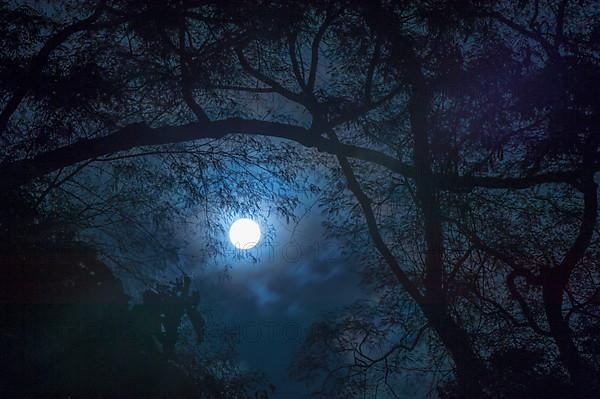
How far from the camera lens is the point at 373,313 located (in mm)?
5500

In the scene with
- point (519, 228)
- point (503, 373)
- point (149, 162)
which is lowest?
point (503, 373)

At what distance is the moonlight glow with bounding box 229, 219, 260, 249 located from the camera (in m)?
5.61

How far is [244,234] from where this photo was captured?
18.7 feet

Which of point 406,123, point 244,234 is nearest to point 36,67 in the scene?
point 244,234

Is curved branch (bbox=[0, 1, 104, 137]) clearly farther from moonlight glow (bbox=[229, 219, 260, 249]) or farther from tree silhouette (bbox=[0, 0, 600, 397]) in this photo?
moonlight glow (bbox=[229, 219, 260, 249])

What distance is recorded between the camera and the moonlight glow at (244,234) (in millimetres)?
5609

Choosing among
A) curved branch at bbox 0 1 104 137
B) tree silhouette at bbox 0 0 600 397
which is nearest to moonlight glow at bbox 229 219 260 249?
tree silhouette at bbox 0 0 600 397

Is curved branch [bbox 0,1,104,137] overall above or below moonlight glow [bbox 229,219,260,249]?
above

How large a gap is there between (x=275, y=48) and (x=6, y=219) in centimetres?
234

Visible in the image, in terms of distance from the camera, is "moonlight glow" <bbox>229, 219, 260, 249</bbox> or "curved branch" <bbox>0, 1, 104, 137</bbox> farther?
"moonlight glow" <bbox>229, 219, 260, 249</bbox>

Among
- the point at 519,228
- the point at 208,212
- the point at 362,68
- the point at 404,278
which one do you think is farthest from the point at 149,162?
the point at 519,228

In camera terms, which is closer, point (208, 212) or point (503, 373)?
point (503, 373)

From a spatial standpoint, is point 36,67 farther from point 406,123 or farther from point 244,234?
point 406,123

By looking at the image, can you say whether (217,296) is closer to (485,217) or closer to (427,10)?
(485,217)
